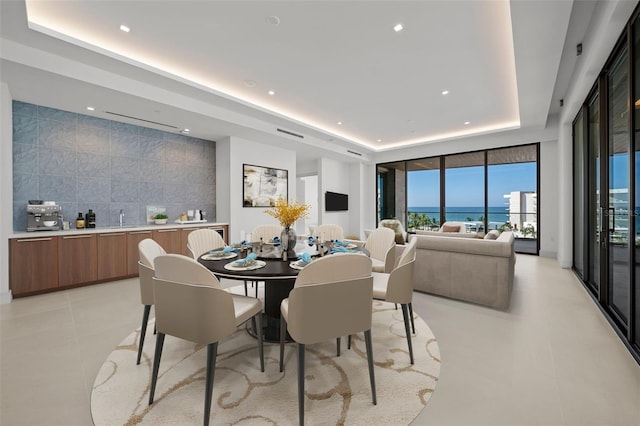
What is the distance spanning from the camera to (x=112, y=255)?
4.16 m

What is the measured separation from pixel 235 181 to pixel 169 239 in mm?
1690

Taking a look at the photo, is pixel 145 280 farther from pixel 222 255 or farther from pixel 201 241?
pixel 201 241

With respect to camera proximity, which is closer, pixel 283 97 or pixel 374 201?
pixel 283 97

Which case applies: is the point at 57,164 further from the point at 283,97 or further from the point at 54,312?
the point at 283,97

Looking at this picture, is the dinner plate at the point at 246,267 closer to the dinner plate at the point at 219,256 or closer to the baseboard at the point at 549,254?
the dinner plate at the point at 219,256

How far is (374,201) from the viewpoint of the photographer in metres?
9.10

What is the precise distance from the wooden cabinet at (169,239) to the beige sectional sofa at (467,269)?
411 cm

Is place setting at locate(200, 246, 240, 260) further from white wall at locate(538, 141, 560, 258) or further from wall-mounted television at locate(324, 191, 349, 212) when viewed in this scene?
white wall at locate(538, 141, 560, 258)

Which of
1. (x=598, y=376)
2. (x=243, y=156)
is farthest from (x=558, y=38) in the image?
(x=243, y=156)

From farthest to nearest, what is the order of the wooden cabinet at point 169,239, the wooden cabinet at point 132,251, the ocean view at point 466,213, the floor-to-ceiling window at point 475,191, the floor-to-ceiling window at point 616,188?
the ocean view at point 466,213, the floor-to-ceiling window at point 475,191, the wooden cabinet at point 169,239, the wooden cabinet at point 132,251, the floor-to-ceiling window at point 616,188

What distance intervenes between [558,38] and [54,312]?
6.10 meters

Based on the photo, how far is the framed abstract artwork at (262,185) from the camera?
586 cm

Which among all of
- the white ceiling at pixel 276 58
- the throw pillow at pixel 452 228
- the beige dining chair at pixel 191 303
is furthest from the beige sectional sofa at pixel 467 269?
the throw pillow at pixel 452 228

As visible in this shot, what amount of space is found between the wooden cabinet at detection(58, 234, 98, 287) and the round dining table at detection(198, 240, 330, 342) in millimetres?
2705
